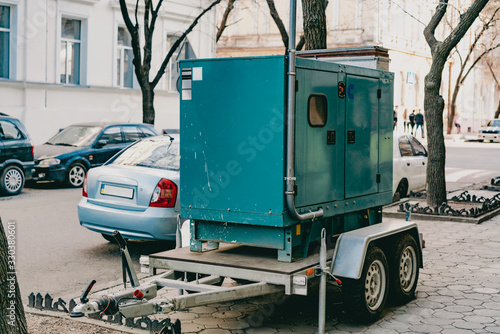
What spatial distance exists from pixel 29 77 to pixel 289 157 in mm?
19892

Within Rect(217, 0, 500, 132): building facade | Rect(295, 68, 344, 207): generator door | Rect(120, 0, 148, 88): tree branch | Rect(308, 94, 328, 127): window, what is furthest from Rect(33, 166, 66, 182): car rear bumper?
Rect(217, 0, 500, 132): building facade

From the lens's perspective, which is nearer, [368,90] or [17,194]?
[368,90]

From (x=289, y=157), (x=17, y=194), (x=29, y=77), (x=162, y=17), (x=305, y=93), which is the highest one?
(x=162, y=17)

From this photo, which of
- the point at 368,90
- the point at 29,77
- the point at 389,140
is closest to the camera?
the point at 368,90

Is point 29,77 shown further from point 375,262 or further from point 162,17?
point 375,262

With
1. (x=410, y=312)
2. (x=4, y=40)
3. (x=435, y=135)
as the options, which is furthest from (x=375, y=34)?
(x=410, y=312)

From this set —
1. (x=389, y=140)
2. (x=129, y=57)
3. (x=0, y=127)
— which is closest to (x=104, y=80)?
(x=129, y=57)

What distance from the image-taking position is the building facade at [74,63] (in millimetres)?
23484

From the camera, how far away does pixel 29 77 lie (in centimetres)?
2378

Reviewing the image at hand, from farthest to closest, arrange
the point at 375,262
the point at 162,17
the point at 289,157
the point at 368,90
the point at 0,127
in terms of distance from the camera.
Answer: the point at 162,17
the point at 0,127
the point at 368,90
the point at 375,262
the point at 289,157

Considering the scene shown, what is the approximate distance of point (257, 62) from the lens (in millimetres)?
5777

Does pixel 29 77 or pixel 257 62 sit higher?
pixel 29 77

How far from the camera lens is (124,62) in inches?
1102

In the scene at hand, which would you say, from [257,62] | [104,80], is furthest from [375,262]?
[104,80]
